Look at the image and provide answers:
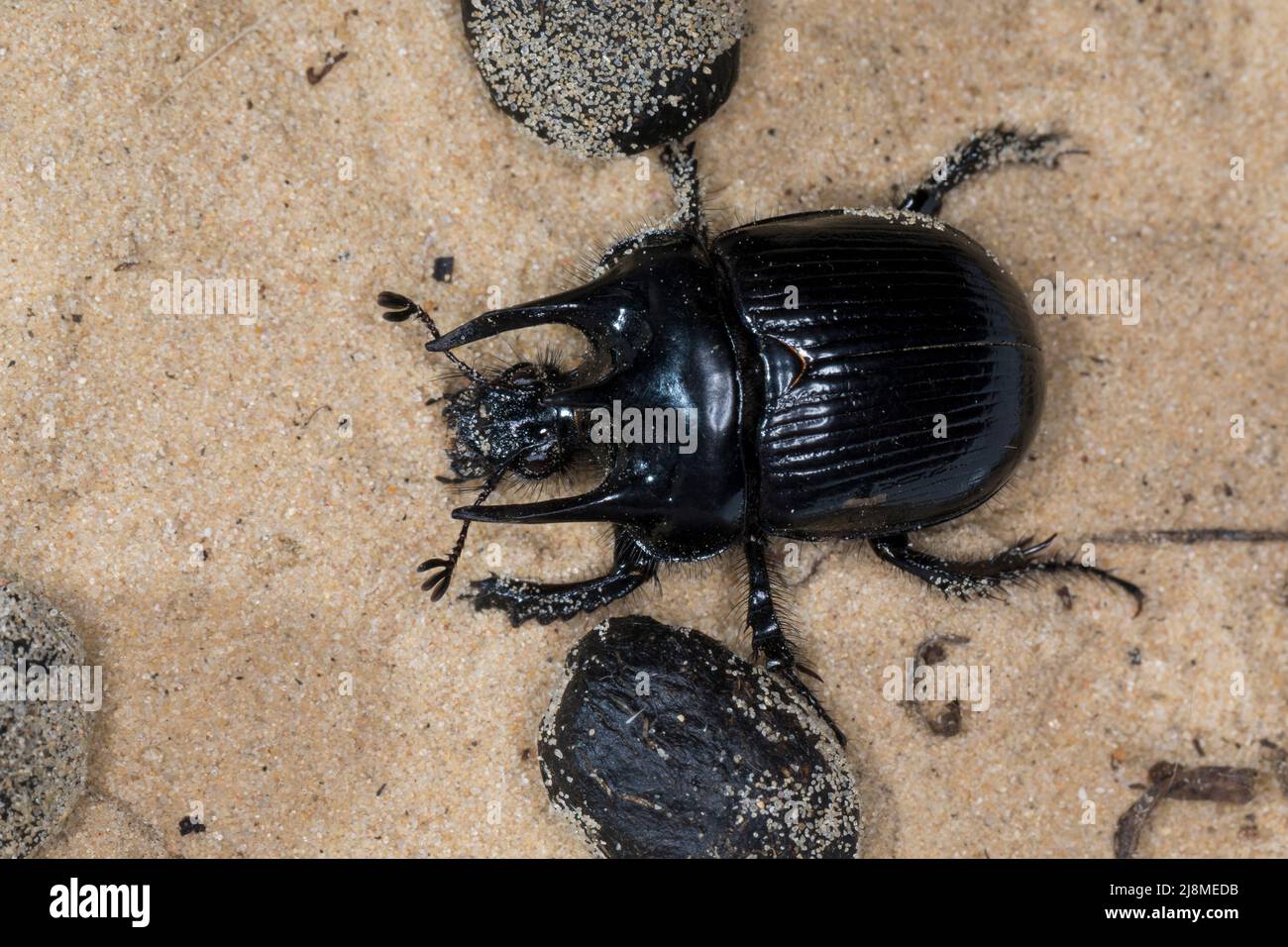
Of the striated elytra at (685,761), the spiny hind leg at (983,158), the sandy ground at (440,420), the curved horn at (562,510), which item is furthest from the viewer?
the spiny hind leg at (983,158)

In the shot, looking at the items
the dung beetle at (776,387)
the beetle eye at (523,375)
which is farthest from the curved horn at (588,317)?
the beetle eye at (523,375)

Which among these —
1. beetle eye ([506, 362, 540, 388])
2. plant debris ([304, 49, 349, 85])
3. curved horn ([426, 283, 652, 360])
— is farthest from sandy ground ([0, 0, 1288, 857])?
curved horn ([426, 283, 652, 360])

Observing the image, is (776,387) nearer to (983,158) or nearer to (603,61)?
(603,61)

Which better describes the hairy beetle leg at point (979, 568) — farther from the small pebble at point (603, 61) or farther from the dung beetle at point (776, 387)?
the small pebble at point (603, 61)

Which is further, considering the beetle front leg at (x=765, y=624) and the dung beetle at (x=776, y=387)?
the beetle front leg at (x=765, y=624)

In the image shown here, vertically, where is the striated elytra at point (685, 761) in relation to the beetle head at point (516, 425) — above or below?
below
